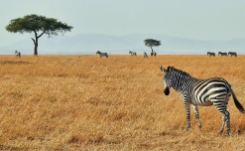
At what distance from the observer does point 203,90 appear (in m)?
7.80

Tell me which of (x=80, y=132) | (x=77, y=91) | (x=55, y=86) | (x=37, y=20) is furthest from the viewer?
(x=37, y=20)

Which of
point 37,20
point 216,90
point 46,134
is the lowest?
point 46,134

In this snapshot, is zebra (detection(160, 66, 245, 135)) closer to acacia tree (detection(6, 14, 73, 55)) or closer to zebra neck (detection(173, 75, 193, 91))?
zebra neck (detection(173, 75, 193, 91))

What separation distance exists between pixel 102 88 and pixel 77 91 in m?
1.28

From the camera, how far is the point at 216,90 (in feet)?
24.9

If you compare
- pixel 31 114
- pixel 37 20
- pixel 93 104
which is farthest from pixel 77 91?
pixel 37 20

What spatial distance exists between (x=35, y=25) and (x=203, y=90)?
64162mm

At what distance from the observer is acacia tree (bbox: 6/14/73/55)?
222 ft

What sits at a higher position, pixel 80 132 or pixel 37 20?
pixel 37 20

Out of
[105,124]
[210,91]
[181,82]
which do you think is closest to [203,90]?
[210,91]

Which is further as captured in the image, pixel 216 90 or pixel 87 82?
pixel 87 82

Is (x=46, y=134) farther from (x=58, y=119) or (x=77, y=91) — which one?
(x=77, y=91)

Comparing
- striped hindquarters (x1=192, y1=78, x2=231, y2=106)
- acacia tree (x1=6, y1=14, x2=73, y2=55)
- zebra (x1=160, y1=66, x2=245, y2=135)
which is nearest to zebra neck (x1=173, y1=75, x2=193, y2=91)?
zebra (x1=160, y1=66, x2=245, y2=135)

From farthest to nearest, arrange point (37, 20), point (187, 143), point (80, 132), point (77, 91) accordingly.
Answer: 1. point (37, 20)
2. point (77, 91)
3. point (80, 132)
4. point (187, 143)
